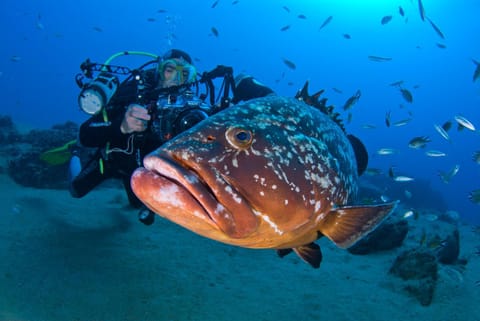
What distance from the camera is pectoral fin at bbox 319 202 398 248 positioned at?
7.62 ft

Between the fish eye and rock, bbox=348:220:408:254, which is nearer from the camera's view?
the fish eye

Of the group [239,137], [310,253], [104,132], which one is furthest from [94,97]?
[310,253]

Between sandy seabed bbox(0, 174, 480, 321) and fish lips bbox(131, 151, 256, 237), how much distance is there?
3.04 meters

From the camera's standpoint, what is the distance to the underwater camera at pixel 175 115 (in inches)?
134

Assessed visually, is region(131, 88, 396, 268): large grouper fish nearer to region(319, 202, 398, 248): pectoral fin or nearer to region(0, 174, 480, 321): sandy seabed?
region(319, 202, 398, 248): pectoral fin

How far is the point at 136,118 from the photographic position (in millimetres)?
3832

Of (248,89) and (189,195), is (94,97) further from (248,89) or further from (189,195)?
(189,195)

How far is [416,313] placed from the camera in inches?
200

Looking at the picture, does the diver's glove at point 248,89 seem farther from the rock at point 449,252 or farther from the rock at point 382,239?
the rock at point 449,252

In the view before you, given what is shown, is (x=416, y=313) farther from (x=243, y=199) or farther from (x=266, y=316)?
(x=243, y=199)

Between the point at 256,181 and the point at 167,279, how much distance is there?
385 centimetres

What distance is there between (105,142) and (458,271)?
26.4 feet

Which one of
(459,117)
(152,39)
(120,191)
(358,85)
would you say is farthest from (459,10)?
(152,39)

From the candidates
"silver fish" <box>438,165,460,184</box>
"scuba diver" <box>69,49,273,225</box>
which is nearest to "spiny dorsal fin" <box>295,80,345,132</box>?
"scuba diver" <box>69,49,273,225</box>
